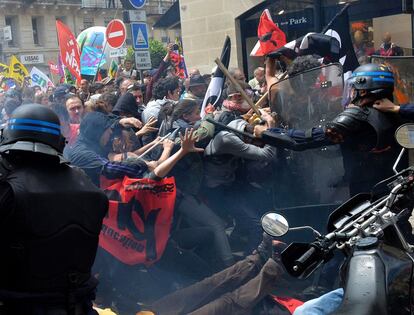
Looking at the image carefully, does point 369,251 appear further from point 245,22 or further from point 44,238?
point 245,22

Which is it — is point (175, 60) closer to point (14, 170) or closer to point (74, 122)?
point (74, 122)

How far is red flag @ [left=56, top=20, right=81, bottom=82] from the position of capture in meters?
13.3

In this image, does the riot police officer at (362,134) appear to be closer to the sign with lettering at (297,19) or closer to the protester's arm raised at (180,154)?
the protester's arm raised at (180,154)

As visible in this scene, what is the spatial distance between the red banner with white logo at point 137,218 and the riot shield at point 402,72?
6.26ft

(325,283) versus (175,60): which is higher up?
(175,60)

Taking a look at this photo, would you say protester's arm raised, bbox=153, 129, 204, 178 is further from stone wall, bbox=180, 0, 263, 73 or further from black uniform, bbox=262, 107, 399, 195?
stone wall, bbox=180, 0, 263, 73

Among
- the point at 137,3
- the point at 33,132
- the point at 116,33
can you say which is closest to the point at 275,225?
the point at 33,132

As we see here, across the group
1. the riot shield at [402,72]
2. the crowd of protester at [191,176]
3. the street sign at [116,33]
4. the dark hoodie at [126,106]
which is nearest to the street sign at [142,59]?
the street sign at [116,33]

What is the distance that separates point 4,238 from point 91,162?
2455 mm

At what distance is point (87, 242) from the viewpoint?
8.76ft

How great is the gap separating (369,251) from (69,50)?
12156 mm

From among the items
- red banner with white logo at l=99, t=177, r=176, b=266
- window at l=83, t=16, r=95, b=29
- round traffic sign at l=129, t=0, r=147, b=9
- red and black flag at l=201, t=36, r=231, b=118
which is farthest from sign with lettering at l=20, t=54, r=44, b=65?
red banner with white logo at l=99, t=177, r=176, b=266

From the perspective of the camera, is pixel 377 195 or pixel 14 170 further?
pixel 377 195

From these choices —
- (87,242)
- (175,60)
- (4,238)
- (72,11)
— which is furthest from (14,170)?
(72,11)
